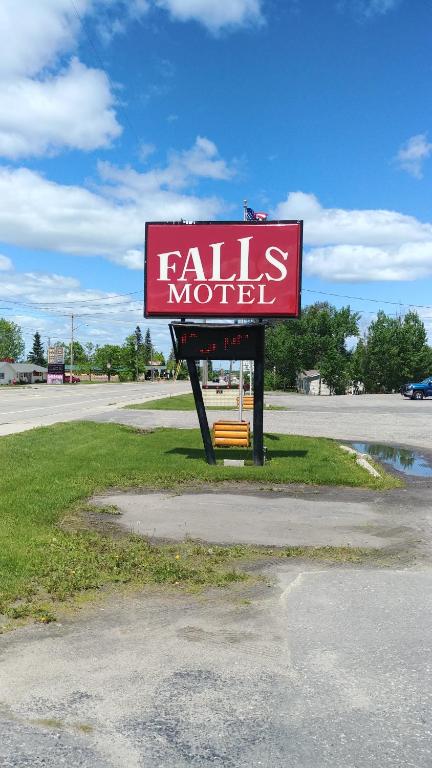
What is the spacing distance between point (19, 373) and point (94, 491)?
9985cm

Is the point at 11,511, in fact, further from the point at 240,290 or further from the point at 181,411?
the point at 181,411

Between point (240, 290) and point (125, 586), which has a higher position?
point (240, 290)

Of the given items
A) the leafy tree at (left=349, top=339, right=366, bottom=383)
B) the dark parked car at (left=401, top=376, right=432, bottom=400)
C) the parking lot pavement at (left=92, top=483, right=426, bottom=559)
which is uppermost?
the leafy tree at (left=349, top=339, right=366, bottom=383)

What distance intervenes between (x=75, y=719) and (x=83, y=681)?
0.42 meters

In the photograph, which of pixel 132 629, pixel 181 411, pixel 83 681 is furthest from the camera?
pixel 181 411

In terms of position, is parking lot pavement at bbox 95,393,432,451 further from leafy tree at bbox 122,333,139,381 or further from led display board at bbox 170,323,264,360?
leafy tree at bbox 122,333,139,381

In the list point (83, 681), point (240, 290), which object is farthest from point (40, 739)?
point (240, 290)

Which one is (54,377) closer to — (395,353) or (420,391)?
(395,353)

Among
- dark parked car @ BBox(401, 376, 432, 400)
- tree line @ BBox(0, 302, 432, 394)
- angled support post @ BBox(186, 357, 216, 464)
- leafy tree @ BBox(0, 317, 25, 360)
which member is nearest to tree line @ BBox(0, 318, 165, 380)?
leafy tree @ BBox(0, 317, 25, 360)

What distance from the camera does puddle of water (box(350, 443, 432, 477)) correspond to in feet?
44.5

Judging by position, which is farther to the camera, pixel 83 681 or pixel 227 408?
pixel 227 408

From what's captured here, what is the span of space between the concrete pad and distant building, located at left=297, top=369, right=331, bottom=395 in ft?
213

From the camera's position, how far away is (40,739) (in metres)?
3.23

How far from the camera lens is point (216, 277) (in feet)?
40.5
